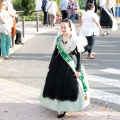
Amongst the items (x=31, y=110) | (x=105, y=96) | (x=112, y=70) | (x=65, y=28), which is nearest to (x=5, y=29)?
(x=112, y=70)

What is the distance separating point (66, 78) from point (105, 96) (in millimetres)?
1697

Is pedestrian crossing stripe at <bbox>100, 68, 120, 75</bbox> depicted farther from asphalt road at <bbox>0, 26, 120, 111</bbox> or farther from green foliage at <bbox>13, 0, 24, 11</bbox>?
green foliage at <bbox>13, 0, 24, 11</bbox>

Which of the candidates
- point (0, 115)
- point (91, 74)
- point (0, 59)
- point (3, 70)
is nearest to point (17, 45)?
point (0, 59)

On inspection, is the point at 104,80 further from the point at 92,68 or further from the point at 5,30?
the point at 5,30

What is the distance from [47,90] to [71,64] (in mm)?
594

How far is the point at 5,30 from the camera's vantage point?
10.5 metres

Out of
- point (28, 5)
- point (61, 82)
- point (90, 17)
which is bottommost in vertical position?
point (61, 82)

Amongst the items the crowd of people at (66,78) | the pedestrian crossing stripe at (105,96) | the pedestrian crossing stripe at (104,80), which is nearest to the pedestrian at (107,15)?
the pedestrian crossing stripe at (104,80)

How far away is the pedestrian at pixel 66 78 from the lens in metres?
6.00

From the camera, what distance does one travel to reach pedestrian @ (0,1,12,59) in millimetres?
10406

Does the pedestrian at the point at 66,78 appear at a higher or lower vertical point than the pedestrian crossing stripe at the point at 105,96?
higher

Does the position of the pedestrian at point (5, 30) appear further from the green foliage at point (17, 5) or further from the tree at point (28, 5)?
the green foliage at point (17, 5)

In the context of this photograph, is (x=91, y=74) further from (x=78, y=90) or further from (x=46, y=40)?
(x=46, y=40)

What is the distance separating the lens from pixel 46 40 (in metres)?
14.8
